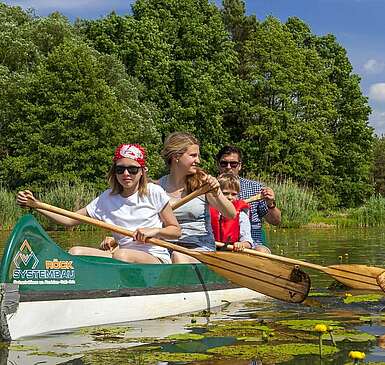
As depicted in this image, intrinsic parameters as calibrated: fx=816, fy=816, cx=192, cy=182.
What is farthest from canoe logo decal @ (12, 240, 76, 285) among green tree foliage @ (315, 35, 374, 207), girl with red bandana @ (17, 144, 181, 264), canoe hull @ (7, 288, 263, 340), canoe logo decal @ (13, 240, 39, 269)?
green tree foliage @ (315, 35, 374, 207)

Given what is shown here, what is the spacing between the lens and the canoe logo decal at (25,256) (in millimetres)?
4949

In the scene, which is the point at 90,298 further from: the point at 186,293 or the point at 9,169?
the point at 9,169

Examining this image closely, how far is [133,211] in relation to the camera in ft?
19.6

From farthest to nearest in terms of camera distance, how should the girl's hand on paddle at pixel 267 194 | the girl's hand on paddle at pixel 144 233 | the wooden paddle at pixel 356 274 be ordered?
the girl's hand on paddle at pixel 267 194 → the wooden paddle at pixel 356 274 → the girl's hand on paddle at pixel 144 233

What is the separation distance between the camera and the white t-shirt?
590 centimetres

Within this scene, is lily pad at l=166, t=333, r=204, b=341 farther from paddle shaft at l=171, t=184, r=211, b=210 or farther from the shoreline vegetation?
the shoreline vegetation

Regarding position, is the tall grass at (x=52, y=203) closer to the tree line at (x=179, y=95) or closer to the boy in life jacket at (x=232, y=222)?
the tree line at (x=179, y=95)

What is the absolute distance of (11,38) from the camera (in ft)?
98.5

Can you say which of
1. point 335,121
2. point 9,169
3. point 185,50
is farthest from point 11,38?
point 335,121

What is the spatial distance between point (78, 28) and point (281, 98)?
9619mm

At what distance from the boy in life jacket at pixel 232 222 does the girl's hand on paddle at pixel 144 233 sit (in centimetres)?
136

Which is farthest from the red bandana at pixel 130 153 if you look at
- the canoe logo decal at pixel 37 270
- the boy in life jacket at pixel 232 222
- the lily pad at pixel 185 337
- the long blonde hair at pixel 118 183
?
the boy in life jacket at pixel 232 222

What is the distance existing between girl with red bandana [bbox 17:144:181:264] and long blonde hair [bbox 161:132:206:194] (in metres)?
0.37

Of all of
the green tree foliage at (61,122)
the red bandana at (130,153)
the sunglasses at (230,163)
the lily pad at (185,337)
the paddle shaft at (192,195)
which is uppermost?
the green tree foliage at (61,122)
